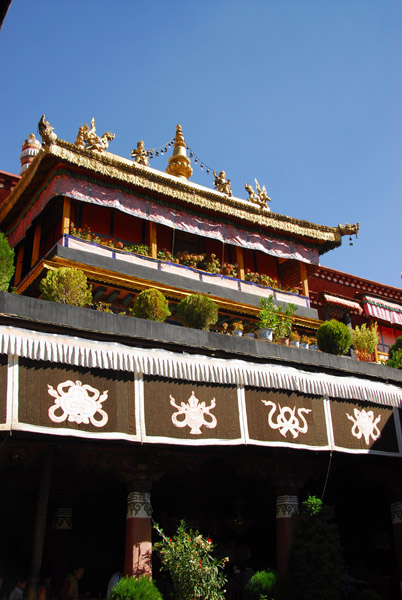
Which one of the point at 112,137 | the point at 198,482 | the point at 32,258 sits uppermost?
the point at 112,137

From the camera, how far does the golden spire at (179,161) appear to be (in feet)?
68.9

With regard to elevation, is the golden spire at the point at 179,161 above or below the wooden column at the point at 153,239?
above

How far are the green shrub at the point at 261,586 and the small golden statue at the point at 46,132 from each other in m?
10.2

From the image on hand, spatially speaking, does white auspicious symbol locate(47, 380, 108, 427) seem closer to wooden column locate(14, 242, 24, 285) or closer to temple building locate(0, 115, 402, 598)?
temple building locate(0, 115, 402, 598)

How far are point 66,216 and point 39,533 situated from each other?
27.0 feet

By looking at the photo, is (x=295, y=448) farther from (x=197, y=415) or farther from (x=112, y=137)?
(x=112, y=137)

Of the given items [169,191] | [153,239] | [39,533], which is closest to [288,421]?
[39,533]

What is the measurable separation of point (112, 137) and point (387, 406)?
34.0 ft

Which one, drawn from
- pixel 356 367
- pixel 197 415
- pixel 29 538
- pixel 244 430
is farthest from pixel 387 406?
pixel 29 538

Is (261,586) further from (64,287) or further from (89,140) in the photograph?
(89,140)

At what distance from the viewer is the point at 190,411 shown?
8578mm

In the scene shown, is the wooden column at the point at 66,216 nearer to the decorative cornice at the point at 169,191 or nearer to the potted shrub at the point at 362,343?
the decorative cornice at the point at 169,191

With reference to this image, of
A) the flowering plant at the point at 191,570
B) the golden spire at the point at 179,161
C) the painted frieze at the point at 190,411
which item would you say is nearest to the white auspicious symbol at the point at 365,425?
the painted frieze at the point at 190,411

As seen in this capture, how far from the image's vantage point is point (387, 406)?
35.4 ft
